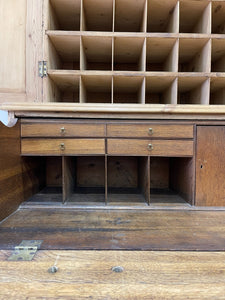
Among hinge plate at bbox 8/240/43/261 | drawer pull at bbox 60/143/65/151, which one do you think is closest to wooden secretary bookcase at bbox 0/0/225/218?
drawer pull at bbox 60/143/65/151

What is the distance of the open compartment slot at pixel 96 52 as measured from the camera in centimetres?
112

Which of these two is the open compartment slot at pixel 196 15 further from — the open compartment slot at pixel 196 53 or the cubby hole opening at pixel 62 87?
the cubby hole opening at pixel 62 87

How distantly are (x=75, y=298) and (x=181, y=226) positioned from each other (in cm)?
57

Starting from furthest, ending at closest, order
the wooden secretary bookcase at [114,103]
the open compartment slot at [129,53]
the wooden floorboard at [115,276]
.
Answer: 1. the open compartment slot at [129,53]
2. the wooden secretary bookcase at [114,103]
3. the wooden floorboard at [115,276]

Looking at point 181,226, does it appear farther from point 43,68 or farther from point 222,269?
point 43,68

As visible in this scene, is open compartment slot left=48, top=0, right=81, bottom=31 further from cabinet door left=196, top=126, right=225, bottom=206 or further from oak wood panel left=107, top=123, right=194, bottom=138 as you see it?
cabinet door left=196, top=126, right=225, bottom=206

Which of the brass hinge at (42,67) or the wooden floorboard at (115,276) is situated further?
the brass hinge at (42,67)

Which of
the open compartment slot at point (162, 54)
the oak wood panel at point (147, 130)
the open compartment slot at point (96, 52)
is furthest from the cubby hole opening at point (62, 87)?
the open compartment slot at point (162, 54)

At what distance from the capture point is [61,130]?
3.34 feet

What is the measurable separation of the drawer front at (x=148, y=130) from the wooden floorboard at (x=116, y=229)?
0.45 meters

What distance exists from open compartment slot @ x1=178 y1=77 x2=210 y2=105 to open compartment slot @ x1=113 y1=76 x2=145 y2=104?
268mm

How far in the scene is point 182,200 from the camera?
114 cm

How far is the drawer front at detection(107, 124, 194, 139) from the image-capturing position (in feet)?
3.40

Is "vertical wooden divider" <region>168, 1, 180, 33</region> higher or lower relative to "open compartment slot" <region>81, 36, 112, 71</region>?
higher
